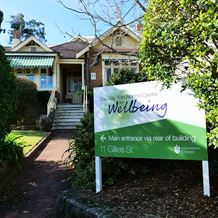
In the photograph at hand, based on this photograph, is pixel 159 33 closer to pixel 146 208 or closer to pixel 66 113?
pixel 146 208

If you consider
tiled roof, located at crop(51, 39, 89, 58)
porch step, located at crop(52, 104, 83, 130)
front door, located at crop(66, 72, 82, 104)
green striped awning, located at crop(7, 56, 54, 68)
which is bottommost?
porch step, located at crop(52, 104, 83, 130)

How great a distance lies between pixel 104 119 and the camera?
642cm

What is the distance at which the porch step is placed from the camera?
20.2 meters

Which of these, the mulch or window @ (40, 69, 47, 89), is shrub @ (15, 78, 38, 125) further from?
the mulch

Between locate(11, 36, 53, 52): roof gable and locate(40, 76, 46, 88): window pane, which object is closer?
locate(40, 76, 46, 88): window pane

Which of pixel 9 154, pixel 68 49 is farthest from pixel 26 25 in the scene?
pixel 9 154

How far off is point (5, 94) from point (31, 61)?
→ 59.0 ft

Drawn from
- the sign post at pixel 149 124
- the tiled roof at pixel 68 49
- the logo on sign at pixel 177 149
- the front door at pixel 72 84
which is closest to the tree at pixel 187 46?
the sign post at pixel 149 124

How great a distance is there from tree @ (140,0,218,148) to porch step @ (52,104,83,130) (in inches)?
559

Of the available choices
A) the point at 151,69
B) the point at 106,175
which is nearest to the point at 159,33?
the point at 151,69

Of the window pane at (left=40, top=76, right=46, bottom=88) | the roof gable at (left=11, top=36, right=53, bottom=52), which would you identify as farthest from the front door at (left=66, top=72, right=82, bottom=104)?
the roof gable at (left=11, top=36, right=53, bottom=52)

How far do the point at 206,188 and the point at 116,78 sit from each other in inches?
157

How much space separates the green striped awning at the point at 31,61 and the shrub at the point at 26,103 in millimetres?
3878

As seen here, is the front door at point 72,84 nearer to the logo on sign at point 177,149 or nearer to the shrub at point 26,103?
the shrub at point 26,103
